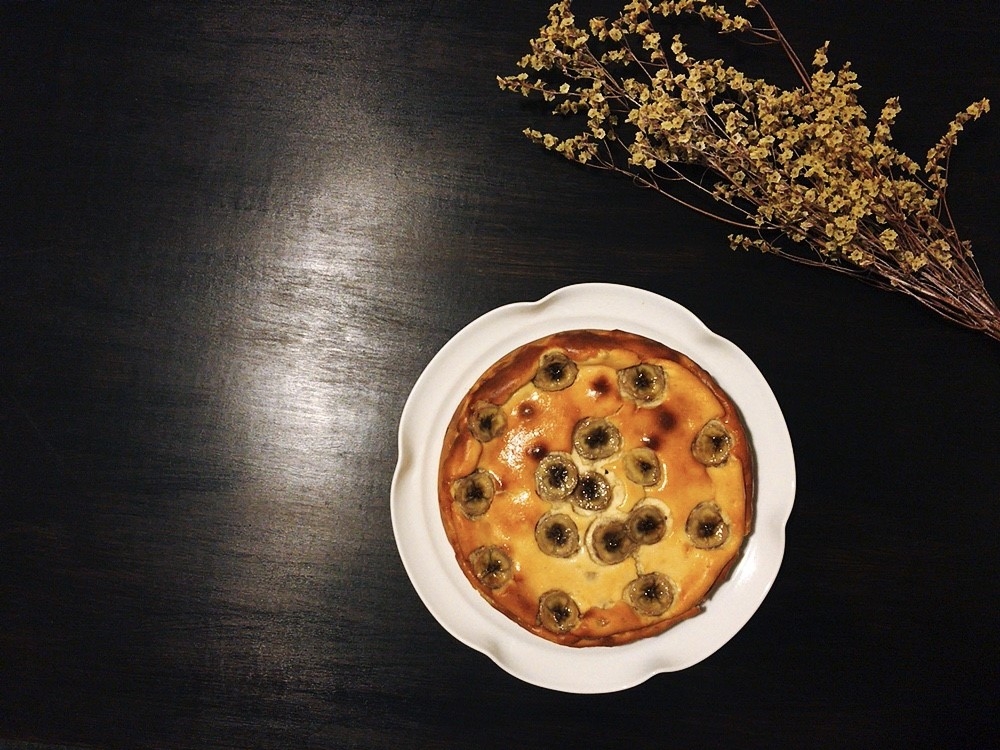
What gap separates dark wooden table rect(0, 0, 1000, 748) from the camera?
8.29 ft

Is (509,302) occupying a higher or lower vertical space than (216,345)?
higher

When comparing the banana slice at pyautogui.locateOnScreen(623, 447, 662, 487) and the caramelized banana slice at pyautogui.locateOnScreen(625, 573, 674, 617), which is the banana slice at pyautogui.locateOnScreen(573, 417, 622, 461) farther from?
the caramelized banana slice at pyautogui.locateOnScreen(625, 573, 674, 617)

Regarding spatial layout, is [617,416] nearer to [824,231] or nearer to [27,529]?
[824,231]

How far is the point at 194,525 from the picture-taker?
2596mm

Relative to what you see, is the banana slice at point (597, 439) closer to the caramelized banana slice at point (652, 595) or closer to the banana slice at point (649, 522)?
the banana slice at point (649, 522)

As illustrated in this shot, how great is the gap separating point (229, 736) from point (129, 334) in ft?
4.44

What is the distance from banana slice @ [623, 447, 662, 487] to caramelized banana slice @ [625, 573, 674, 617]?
266mm

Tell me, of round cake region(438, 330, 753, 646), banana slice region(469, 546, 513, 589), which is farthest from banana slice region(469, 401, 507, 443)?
banana slice region(469, 546, 513, 589)

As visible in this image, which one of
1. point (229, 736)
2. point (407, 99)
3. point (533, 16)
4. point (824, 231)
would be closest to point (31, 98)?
point (407, 99)

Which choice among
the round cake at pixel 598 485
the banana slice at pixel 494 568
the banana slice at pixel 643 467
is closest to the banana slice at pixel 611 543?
the round cake at pixel 598 485

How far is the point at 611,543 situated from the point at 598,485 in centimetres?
16

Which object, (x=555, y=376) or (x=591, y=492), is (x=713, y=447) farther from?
(x=555, y=376)

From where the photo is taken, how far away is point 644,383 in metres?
2.22

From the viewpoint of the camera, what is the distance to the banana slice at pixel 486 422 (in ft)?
7.35
